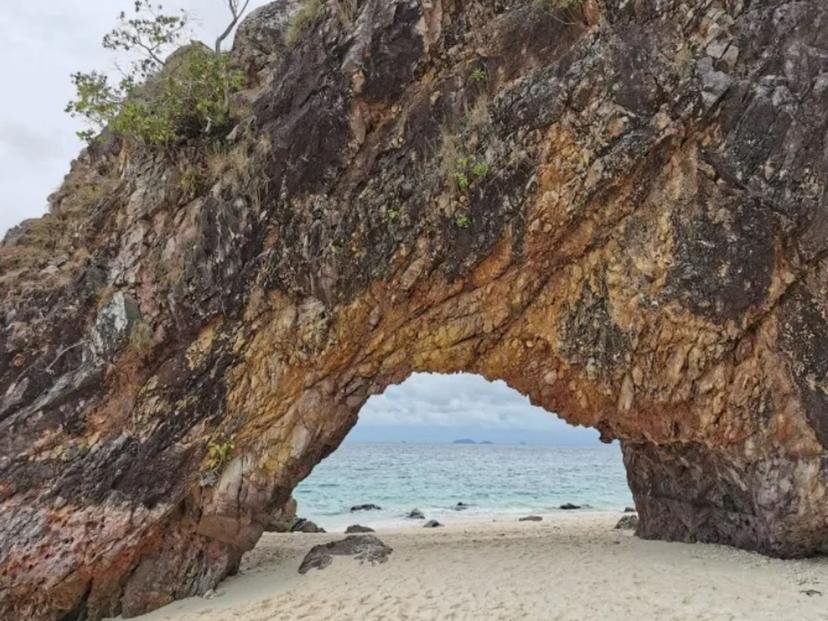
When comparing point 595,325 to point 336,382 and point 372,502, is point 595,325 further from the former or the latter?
point 372,502

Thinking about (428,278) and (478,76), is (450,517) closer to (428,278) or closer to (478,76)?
(428,278)

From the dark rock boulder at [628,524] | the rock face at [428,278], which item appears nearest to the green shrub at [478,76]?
the rock face at [428,278]

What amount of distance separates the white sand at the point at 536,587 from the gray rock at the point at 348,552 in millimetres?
217

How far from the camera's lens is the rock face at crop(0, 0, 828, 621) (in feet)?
33.0

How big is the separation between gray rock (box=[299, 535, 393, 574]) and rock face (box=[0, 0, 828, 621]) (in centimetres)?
141

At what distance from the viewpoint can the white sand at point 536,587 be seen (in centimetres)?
859

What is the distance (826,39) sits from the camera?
9.98 metres

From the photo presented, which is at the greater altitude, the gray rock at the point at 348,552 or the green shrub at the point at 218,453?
the green shrub at the point at 218,453

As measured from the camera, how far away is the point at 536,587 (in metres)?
9.77

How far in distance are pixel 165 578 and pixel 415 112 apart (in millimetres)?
9494

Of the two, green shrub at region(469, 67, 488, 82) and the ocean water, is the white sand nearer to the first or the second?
green shrub at region(469, 67, 488, 82)

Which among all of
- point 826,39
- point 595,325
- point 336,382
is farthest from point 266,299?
point 826,39

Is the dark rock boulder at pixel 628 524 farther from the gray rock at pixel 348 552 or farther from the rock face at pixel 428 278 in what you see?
the gray rock at pixel 348 552

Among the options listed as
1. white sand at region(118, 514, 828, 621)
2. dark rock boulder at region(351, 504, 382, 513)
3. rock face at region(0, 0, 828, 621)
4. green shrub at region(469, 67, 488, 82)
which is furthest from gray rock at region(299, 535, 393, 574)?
dark rock boulder at region(351, 504, 382, 513)
